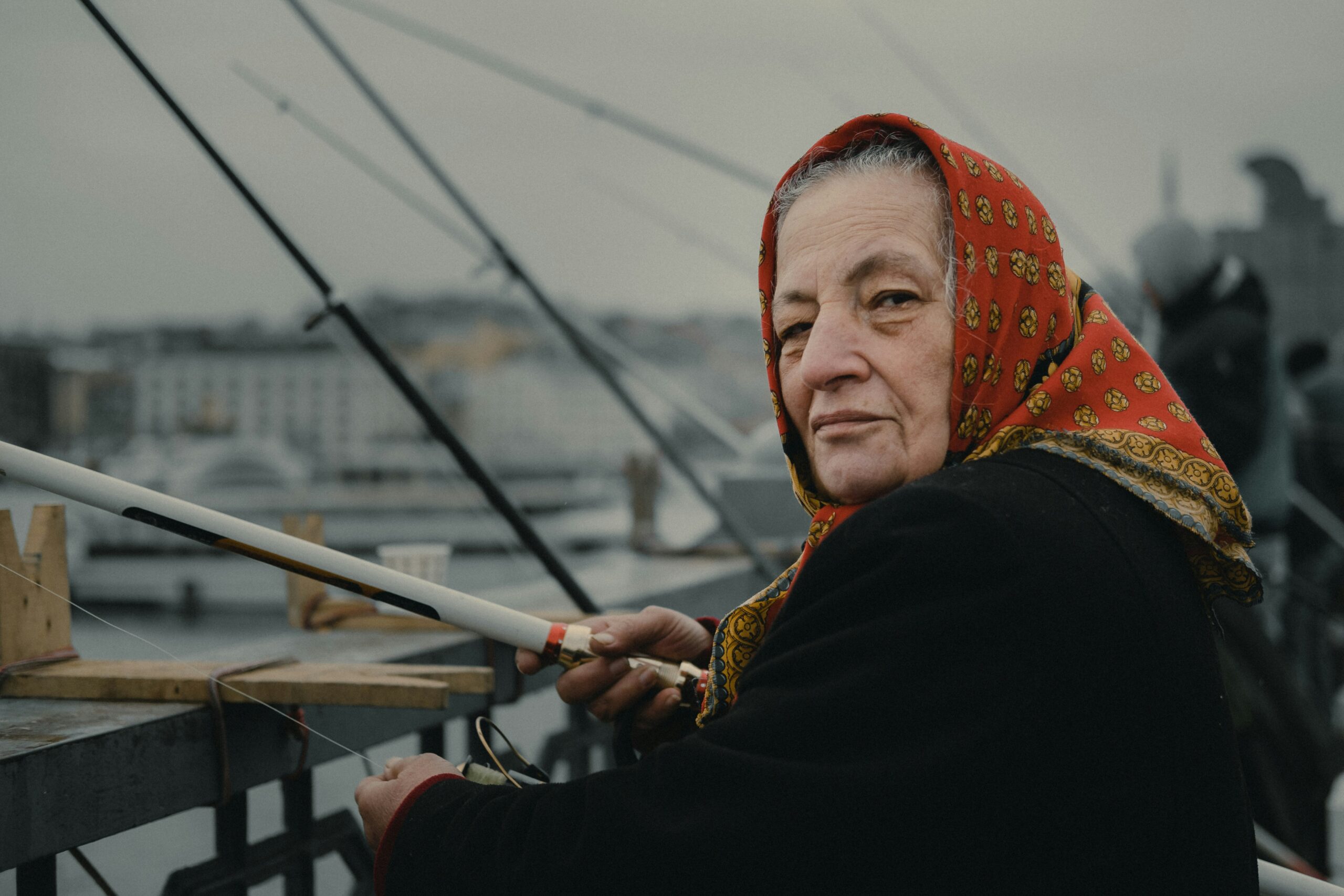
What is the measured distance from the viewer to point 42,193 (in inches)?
58.8

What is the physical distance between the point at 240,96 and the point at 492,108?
130 centimetres

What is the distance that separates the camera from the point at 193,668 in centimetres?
152

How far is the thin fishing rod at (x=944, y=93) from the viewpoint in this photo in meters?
4.01

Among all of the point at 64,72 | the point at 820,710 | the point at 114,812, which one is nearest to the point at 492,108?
the point at 64,72

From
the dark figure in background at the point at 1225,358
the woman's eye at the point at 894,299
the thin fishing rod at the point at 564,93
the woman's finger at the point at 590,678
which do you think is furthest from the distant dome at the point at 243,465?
the dark figure in background at the point at 1225,358

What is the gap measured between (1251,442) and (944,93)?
164cm

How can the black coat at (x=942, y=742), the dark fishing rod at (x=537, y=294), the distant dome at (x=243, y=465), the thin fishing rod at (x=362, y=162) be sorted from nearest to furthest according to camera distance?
1. the black coat at (x=942, y=742)
2. the distant dome at (x=243, y=465)
3. the thin fishing rod at (x=362, y=162)
4. the dark fishing rod at (x=537, y=294)

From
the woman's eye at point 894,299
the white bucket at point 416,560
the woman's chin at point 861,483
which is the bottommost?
the white bucket at point 416,560

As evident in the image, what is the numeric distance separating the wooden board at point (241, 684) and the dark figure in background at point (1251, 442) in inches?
113

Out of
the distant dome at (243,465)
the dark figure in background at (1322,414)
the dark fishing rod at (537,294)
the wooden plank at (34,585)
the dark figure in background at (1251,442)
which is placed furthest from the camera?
the dark figure in background at (1322,414)

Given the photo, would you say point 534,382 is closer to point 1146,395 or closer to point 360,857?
point 360,857

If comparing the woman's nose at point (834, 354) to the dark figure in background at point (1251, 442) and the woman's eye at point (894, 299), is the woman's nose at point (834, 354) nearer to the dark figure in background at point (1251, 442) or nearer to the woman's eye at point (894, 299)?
the woman's eye at point (894, 299)

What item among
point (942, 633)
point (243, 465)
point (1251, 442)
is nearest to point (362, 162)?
point (243, 465)

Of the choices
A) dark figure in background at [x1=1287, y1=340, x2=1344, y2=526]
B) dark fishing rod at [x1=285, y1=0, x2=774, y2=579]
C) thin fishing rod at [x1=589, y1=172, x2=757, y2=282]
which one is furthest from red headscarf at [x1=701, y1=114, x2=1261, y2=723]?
dark figure in background at [x1=1287, y1=340, x2=1344, y2=526]
